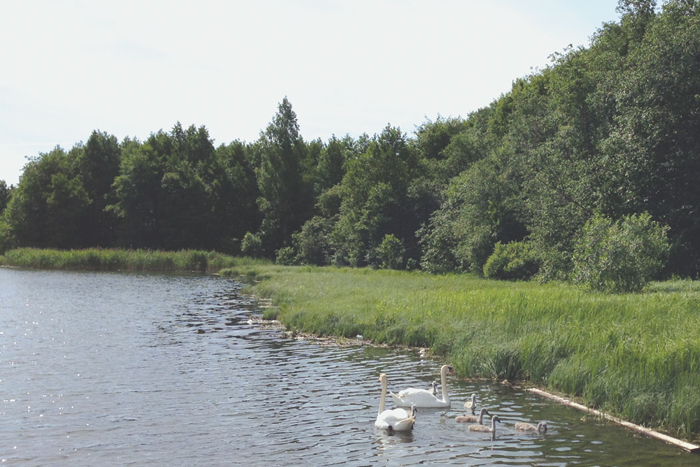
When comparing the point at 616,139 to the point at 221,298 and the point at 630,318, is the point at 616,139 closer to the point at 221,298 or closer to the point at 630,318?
the point at 630,318

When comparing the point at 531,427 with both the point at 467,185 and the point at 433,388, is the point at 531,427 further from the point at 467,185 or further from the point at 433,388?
the point at 467,185

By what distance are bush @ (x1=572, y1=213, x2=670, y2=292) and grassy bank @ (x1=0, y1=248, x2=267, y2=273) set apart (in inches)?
2144

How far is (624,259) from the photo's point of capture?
85.8 ft

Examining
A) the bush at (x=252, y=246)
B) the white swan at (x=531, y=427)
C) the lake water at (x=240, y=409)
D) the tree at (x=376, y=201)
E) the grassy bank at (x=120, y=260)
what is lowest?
the lake water at (x=240, y=409)

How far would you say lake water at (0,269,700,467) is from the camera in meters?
11.9

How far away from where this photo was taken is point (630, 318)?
18.2 metres

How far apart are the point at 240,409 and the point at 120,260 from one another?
6246 cm

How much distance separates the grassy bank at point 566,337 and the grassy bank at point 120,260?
48392 mm

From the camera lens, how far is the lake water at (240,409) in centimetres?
1188

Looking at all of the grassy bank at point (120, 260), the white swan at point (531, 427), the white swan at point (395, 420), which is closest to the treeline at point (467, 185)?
the grassy bank at point (120, 260)

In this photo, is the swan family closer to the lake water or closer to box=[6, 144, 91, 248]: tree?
the lake water

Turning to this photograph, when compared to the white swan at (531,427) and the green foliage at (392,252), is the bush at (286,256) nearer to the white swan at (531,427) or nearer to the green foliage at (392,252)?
the green foliage at (392,252)

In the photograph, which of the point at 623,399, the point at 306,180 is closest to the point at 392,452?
the point at 623,399

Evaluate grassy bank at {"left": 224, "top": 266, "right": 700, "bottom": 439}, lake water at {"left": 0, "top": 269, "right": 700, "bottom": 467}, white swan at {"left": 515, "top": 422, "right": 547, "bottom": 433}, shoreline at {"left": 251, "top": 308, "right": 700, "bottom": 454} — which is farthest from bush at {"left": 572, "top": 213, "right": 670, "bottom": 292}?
white swan at {"left": 515, "top": 422, "right": 547, "bottom": 433}
